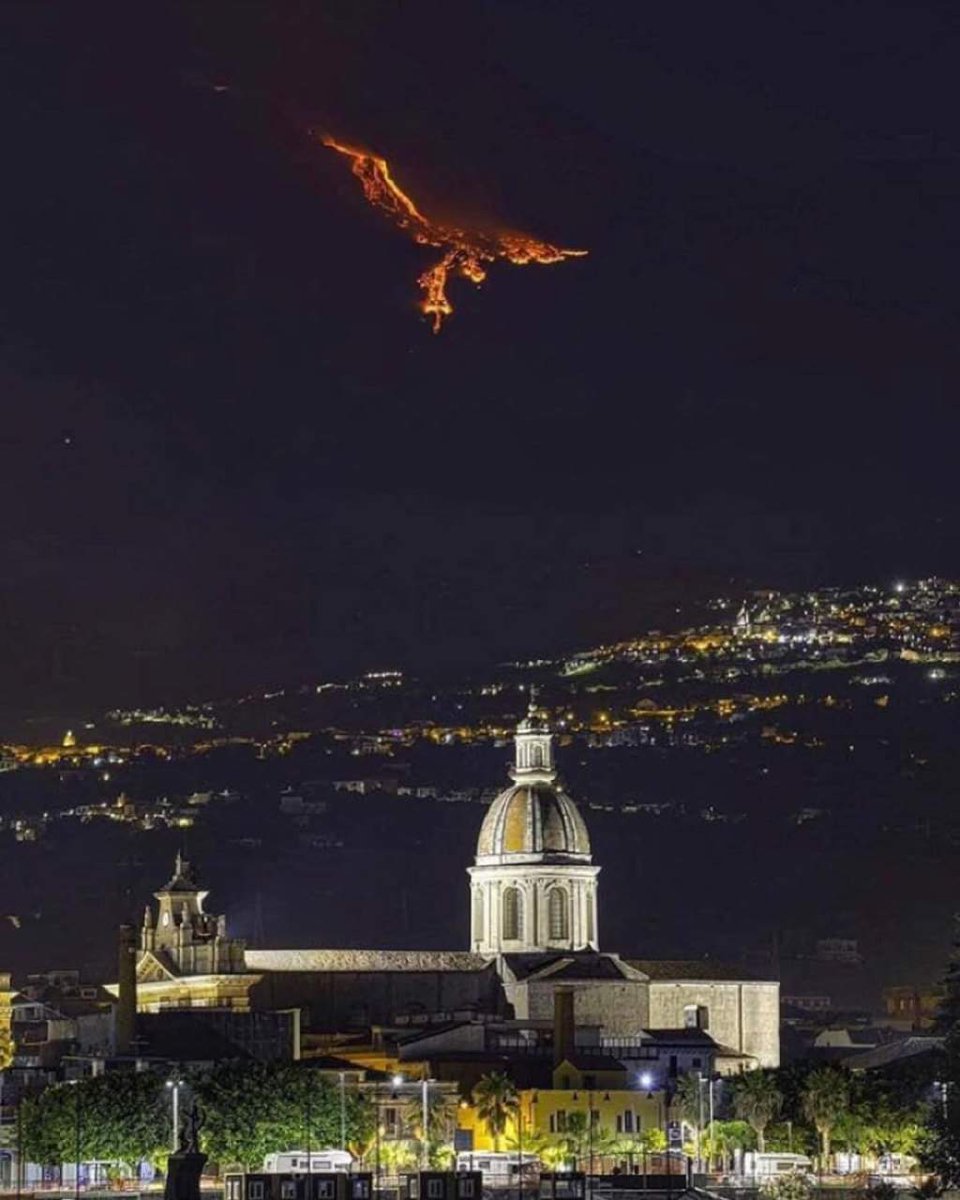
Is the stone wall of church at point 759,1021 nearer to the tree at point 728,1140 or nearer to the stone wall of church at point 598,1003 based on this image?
the stone wall of church at point 598,1003

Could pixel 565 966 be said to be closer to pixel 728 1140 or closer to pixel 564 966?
pixel 564 966

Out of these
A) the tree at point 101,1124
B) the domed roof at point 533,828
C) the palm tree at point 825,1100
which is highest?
the domed roof at point 533,828

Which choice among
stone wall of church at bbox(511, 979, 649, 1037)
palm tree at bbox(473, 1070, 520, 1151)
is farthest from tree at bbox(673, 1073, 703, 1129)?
stone wall of church at bbox(511, 979, 649, 1037)

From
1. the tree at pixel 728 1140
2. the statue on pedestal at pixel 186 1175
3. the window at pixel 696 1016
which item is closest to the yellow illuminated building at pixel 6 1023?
the window at pixel 696 1016

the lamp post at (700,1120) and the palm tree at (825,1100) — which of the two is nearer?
the palm tree at (825,1100)

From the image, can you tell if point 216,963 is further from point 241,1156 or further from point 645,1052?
point 241,1156

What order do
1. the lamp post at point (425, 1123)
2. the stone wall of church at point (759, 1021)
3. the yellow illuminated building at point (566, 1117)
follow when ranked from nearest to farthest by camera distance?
the lamp post at point (425, 1123)
the yellow illuminated building at point (566, 1117)
the stone wall of church at point (759, 1021)

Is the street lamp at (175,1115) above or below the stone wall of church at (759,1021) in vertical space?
below
